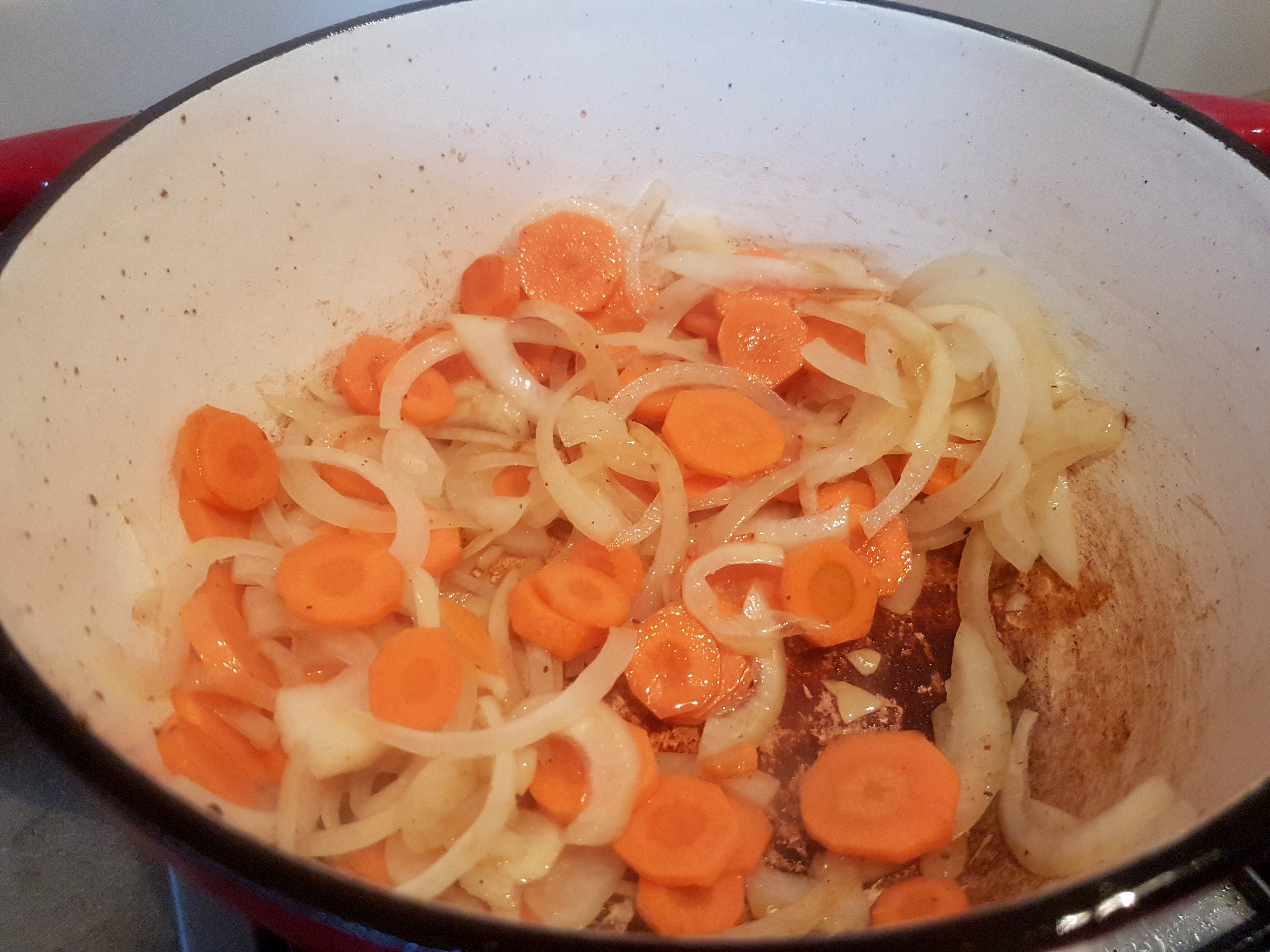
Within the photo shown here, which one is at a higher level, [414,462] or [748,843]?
[414,462]

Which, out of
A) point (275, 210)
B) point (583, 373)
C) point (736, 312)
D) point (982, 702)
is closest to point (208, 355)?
point (275, 210)

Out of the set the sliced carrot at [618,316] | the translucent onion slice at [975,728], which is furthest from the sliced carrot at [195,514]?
the translucent onion slice at [975,728]

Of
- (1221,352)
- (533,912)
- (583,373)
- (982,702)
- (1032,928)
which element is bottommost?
(533,912)

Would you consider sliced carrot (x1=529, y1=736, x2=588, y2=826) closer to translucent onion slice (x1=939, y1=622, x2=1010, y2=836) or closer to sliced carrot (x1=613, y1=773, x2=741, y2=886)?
sliced carrot (x1=613, y1=773, x2=741, y2=886)

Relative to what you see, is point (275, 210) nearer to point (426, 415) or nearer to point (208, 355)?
point (208, 355)

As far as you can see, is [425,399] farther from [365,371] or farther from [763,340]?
[763,340]

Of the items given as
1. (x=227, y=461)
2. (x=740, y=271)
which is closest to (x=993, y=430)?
(x=740, y=271)

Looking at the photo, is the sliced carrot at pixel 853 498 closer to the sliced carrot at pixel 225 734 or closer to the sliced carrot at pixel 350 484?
the sliced carrot at pixel 350 484
